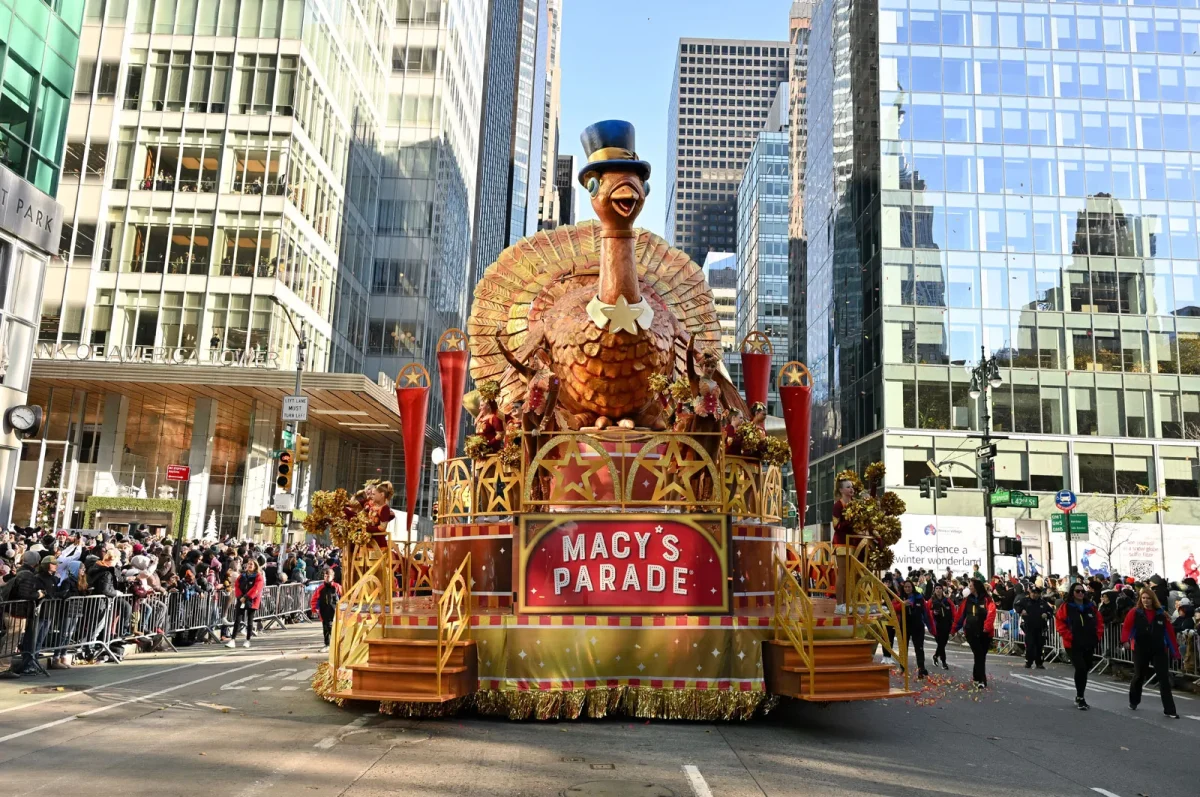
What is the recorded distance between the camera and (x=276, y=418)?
34.8m

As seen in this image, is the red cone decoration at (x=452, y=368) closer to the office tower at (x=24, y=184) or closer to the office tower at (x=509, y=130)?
the office tower at (x=24, y=184)

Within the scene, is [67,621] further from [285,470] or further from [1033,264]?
[1033,264]

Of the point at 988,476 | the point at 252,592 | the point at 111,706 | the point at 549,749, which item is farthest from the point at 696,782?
the point at 988,476

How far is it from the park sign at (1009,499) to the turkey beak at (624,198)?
15.3m

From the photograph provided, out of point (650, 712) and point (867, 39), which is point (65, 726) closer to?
point (650, 712)

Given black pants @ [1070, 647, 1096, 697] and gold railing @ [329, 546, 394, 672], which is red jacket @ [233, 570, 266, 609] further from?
black pants @ [1070, 647, 1096, 697]

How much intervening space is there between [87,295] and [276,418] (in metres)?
7.85

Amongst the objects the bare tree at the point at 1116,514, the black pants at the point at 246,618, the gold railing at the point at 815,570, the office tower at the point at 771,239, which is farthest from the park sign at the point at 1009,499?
the office tower at the point at 771,239

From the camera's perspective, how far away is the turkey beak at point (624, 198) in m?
10.0

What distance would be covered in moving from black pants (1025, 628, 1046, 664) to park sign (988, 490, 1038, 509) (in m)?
5.00

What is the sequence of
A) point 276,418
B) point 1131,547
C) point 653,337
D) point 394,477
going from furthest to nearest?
1. point 394,477
2. point 1131,547
3. point 276,418
4. point 653,337

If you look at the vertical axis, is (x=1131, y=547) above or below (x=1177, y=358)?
below

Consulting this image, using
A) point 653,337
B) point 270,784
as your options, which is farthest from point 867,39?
point 270,784

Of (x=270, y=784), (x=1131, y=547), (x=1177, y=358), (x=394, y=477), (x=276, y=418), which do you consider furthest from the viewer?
(x=394, y=477)
